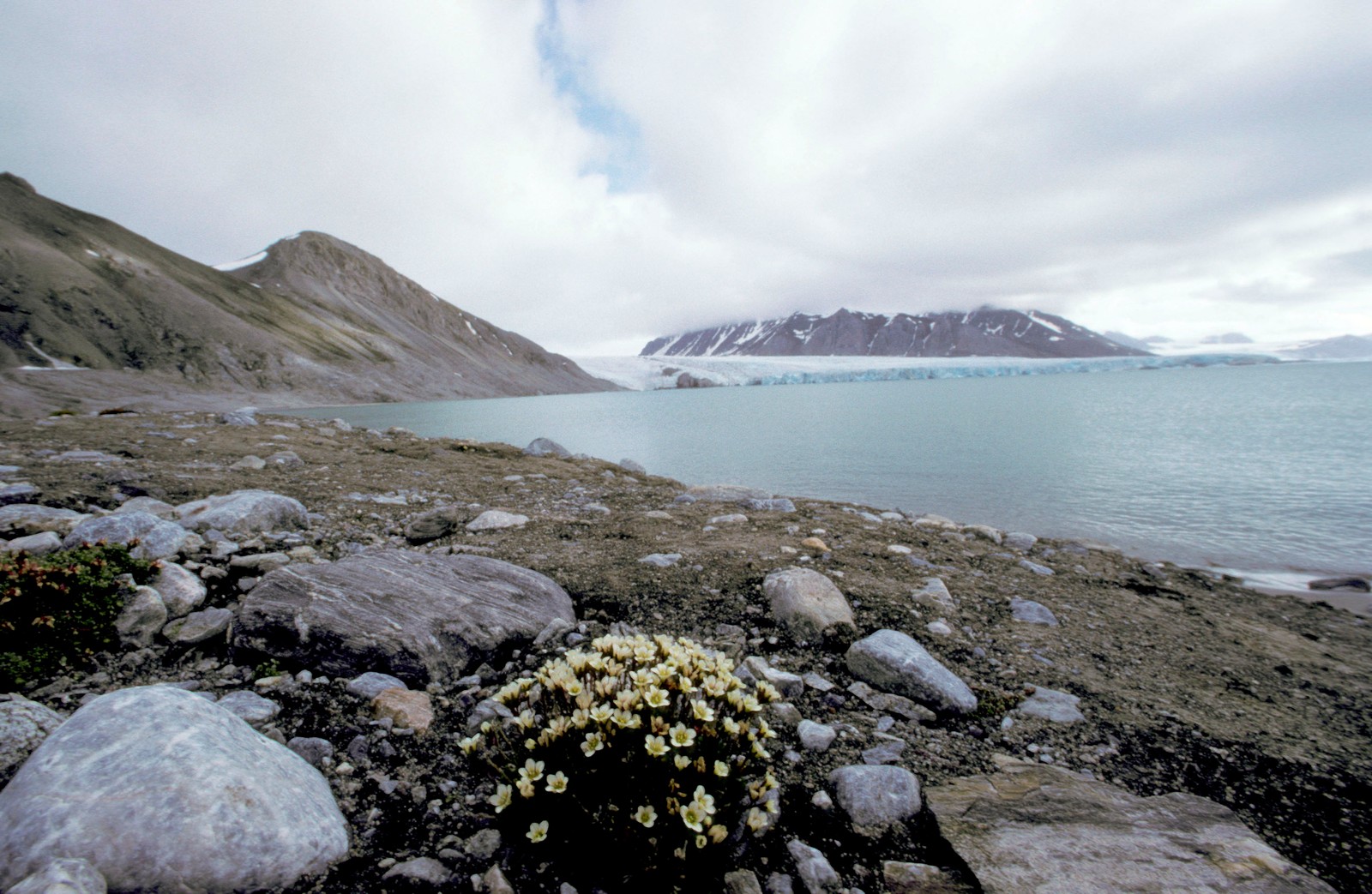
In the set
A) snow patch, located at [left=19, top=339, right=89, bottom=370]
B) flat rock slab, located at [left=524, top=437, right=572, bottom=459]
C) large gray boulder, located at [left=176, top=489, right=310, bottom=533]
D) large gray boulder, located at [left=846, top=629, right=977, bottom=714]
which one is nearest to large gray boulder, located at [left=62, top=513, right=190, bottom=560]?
large gray boulder, located at [left=176, top=489, right=310, bottom=533]

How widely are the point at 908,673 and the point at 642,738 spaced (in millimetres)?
2486

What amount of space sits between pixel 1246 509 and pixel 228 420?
1311 inches

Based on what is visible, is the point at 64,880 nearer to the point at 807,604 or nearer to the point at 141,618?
the point at 141,618

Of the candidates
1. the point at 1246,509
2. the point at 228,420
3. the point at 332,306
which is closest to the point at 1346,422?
the point at 1246,509

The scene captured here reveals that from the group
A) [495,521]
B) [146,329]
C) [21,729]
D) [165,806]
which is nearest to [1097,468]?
[495,521]

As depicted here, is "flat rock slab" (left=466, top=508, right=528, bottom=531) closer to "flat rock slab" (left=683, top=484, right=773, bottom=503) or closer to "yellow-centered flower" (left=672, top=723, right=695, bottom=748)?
"flat rock slab" (left=683, top=484, right=773, bottom=503)

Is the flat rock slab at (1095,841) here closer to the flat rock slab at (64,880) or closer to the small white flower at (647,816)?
the small white flower at (647,816)

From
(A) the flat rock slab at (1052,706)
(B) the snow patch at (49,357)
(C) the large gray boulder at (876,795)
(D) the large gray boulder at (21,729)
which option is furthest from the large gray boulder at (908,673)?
(B) the snow patch at (49,357)

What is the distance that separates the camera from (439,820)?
3.00 metres

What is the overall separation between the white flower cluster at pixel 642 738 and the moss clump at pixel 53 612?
315cm

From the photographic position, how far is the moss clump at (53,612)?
150 inches

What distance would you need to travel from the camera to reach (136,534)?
221 inches

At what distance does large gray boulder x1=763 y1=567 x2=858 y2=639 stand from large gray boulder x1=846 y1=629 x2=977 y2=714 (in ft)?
1.52

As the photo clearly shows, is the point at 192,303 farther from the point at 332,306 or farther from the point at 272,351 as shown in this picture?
the point at 332,306
